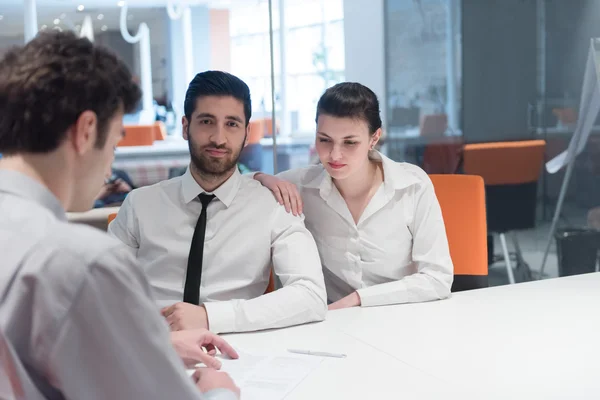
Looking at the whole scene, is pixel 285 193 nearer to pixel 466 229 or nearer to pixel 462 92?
pixel 466 229

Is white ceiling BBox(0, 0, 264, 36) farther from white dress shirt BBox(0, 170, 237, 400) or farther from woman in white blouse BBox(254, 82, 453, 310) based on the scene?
white dress shirt BBox(0, 170, 237, 400)

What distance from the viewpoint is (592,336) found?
6.34ft

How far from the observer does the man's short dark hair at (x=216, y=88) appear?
97.5 inches

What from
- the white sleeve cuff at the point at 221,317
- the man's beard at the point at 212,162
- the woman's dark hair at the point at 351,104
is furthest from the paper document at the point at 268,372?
the woman's dark hair at the point at 351,104

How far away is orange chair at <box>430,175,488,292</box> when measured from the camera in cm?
274

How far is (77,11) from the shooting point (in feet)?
12.9

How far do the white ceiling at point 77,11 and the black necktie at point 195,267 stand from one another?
6.02 ft

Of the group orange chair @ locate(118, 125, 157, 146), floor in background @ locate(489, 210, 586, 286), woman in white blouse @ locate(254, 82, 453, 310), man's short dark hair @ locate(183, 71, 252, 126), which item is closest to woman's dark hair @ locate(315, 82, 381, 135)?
woman in white blouse @ locate(254, 82, 453, 310)

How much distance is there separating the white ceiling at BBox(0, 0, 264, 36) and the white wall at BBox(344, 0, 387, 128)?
0.60 m

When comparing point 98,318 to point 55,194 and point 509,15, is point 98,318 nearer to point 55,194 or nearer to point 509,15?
point 55,194

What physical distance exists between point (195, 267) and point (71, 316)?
1.46 meters

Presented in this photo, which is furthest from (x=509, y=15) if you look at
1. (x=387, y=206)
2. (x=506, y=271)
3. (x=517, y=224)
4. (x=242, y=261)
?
(x=242, y=261)

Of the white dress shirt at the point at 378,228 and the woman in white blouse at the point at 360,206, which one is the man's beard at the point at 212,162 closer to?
the woman in white blouse at the point at 360,206

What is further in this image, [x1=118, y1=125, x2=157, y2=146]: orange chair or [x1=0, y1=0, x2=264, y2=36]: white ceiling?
[x1=118, y1=125, x2=157, y2=146]: orange chair
